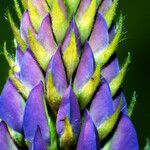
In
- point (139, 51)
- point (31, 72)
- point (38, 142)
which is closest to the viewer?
point (38, 142)

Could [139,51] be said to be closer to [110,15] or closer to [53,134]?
[110,15]

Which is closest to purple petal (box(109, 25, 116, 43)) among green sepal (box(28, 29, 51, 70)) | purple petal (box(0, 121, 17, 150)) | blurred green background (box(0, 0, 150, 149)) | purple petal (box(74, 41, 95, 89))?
purple petal (box(74, 41, 95, 89))

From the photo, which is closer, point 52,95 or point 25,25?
point 52,95

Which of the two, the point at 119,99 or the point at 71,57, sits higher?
the point at 71,57

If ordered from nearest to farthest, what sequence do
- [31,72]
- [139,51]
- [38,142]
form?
1. [38,142]
2. [31,72]
3. [139,51]

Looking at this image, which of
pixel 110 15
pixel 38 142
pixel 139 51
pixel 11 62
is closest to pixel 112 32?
pixel 110 15

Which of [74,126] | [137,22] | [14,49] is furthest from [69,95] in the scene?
[137,22]

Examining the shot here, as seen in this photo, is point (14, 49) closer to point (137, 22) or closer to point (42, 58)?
point (42, 58)
